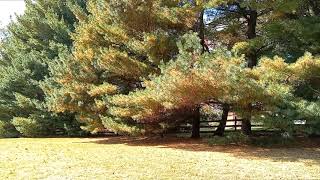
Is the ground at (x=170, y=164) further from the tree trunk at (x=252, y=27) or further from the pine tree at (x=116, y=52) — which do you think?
the pine tree at (x=116, y=52)

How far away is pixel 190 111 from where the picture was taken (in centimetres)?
1981

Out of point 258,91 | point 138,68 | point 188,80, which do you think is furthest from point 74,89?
point 258,91

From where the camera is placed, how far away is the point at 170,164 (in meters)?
12.8

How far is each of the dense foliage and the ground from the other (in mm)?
1617

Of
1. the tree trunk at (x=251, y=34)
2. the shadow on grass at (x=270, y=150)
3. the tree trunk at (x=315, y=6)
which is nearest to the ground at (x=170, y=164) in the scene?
the shadow on grass at (x=270, y=150)

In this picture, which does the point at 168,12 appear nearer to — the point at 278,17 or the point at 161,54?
the point at 161,54

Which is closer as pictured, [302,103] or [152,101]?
[302,103]

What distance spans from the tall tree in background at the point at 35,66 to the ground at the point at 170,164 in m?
12.9

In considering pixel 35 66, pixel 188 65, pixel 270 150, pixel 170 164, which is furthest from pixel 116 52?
pixel 35 66

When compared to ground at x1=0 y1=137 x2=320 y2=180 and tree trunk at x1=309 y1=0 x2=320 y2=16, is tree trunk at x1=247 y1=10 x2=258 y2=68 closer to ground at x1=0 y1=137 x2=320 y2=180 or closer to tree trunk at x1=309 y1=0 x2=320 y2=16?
tree trunk at x1=309 y1=0 x2=320 y2=16

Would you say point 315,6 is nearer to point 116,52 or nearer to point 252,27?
point 252,27

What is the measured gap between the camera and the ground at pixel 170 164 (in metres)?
11.3

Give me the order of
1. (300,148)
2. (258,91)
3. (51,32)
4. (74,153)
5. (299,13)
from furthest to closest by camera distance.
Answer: (51,32) → (299,13) → (300,148) → (74,153) → (258,91)

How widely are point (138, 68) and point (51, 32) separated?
1391cm
